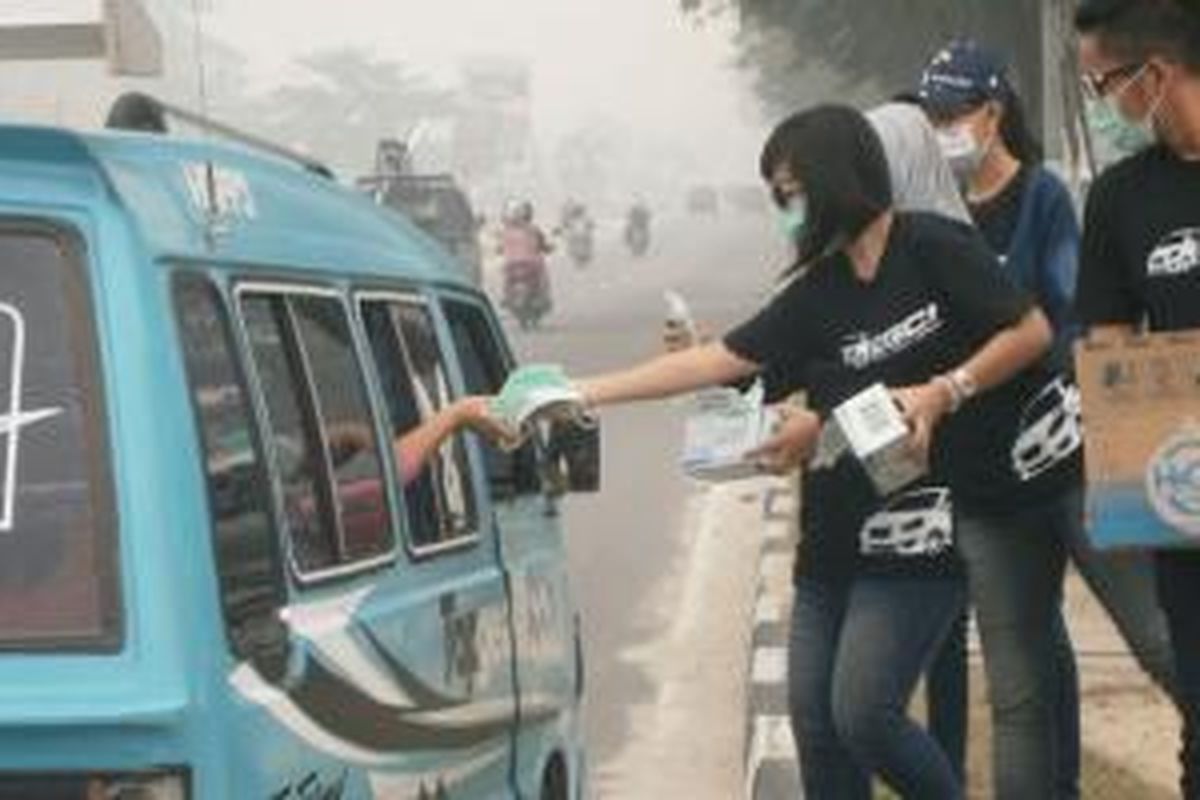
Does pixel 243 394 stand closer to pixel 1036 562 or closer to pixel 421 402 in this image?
pixel 421 402

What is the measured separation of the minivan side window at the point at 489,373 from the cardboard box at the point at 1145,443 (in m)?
1.64

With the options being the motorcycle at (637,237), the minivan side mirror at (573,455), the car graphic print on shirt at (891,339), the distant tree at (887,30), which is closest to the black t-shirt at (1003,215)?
the car graphic print on shirt at (891,339)

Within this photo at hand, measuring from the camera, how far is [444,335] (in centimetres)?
568

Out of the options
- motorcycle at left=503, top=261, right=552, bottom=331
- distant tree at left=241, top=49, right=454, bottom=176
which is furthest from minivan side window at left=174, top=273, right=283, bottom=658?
distant tree at left=241, top=49, right=454, bottom=176

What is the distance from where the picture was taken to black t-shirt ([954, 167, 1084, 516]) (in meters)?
5.57

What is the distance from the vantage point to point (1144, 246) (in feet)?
14.9

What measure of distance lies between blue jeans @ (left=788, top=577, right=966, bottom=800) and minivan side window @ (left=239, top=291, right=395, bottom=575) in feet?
3.71

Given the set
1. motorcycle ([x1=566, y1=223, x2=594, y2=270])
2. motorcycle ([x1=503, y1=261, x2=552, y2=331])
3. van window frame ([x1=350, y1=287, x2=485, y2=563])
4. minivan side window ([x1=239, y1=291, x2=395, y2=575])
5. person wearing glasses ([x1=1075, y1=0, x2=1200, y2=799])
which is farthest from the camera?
motorcycle ([x1=566, y1=223, x2=594, y2=270])

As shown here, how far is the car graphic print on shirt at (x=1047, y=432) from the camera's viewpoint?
559 centimetres

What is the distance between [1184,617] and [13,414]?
1.97 m

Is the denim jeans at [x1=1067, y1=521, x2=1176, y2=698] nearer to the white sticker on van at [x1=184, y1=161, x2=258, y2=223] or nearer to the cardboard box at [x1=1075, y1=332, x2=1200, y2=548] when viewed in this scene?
the cardboard box at [x1=1075, y1=332, x2=1200, y2=548]

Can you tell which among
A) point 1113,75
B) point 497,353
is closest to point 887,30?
point 497,353

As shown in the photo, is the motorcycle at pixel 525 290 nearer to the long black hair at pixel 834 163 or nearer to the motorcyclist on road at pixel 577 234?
the motorcyclist on road at pixel 577 234

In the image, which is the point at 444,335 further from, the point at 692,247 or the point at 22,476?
the point at 692,247
